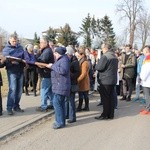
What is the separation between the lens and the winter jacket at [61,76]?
336 inches

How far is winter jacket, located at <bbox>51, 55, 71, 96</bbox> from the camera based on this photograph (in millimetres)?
8547

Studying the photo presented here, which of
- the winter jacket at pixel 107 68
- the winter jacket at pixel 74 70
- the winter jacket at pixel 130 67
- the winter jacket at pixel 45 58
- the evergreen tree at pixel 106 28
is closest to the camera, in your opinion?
the winter jacket at pixel 74 70

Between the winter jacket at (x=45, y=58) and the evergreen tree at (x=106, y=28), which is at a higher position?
the evergreen tree at (x=106, y=28)

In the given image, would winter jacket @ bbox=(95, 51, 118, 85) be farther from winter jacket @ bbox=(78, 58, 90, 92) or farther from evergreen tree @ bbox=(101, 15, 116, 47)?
evergreen tree @ bbox=(101, 15, 116, 47)

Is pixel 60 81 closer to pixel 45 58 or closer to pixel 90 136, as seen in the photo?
pixel 90 136

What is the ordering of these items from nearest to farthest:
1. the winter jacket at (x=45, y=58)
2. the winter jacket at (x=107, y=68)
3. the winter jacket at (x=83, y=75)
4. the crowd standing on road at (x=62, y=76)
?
the crowd standing on road at (x=62, y=76), the winter jacket at (x=107, y=68), the winter jacket at (x=45, y=58), the winter jacket at (x=83, y=75)

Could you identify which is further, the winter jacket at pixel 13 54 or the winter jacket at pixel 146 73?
the winter jacket at pixel 146 73

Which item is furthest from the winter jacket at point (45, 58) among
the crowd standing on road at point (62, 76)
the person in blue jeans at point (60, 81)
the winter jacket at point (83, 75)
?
the person in blue jeans at point (60, 81)

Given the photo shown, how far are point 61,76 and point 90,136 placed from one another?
→ 1521 mm

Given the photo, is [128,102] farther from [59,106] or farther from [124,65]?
[59,106]

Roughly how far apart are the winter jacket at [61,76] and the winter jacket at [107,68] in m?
1.50

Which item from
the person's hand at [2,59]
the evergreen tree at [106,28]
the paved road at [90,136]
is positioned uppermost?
the evergreen tree at [106,28]

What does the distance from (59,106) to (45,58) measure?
1.85 m

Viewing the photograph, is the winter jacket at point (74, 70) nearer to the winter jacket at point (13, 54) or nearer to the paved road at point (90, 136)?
the paved road at point (90, 136)
